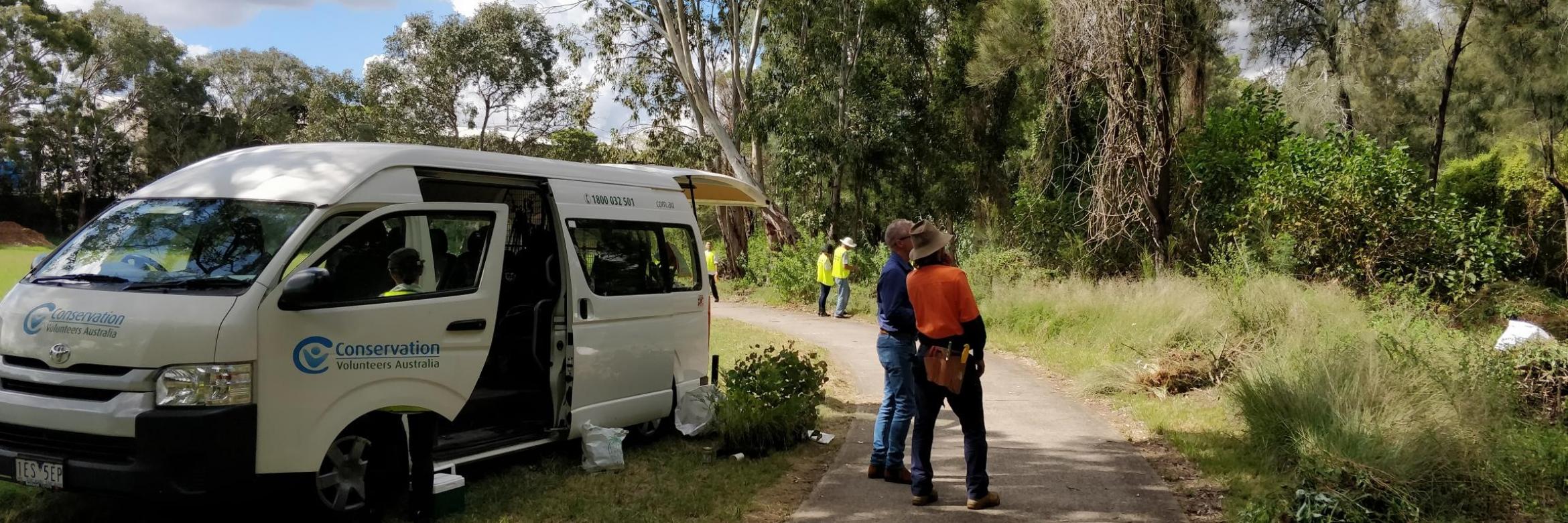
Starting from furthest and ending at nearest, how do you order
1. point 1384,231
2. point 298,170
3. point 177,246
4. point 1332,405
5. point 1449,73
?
point 1449,73, point 1384,231, point 1332,405, point 298,170, point 177,246

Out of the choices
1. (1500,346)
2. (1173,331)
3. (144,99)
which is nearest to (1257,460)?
(1500,346)

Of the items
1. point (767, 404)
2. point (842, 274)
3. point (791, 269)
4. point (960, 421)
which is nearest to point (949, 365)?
point (960, 421)

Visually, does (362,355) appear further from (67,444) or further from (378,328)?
(67,444)

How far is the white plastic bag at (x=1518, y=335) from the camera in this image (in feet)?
26.6

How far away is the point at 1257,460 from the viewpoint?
7.04 meters

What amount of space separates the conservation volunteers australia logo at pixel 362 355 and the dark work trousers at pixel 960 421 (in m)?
2.83

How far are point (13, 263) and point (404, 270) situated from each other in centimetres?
3395

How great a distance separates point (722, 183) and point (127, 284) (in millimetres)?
5229

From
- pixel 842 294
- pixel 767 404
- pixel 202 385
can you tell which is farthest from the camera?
pixel 842 294

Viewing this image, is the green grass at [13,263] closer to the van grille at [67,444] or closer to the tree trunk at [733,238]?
the van grille at [67,444]

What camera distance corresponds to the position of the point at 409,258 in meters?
5.80

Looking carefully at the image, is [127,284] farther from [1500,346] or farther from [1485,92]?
[1485,92]

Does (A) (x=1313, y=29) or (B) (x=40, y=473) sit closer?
(B) (x=40, y=473)

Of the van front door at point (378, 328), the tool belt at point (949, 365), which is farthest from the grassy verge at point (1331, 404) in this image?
the van front door at point (378, 328)
